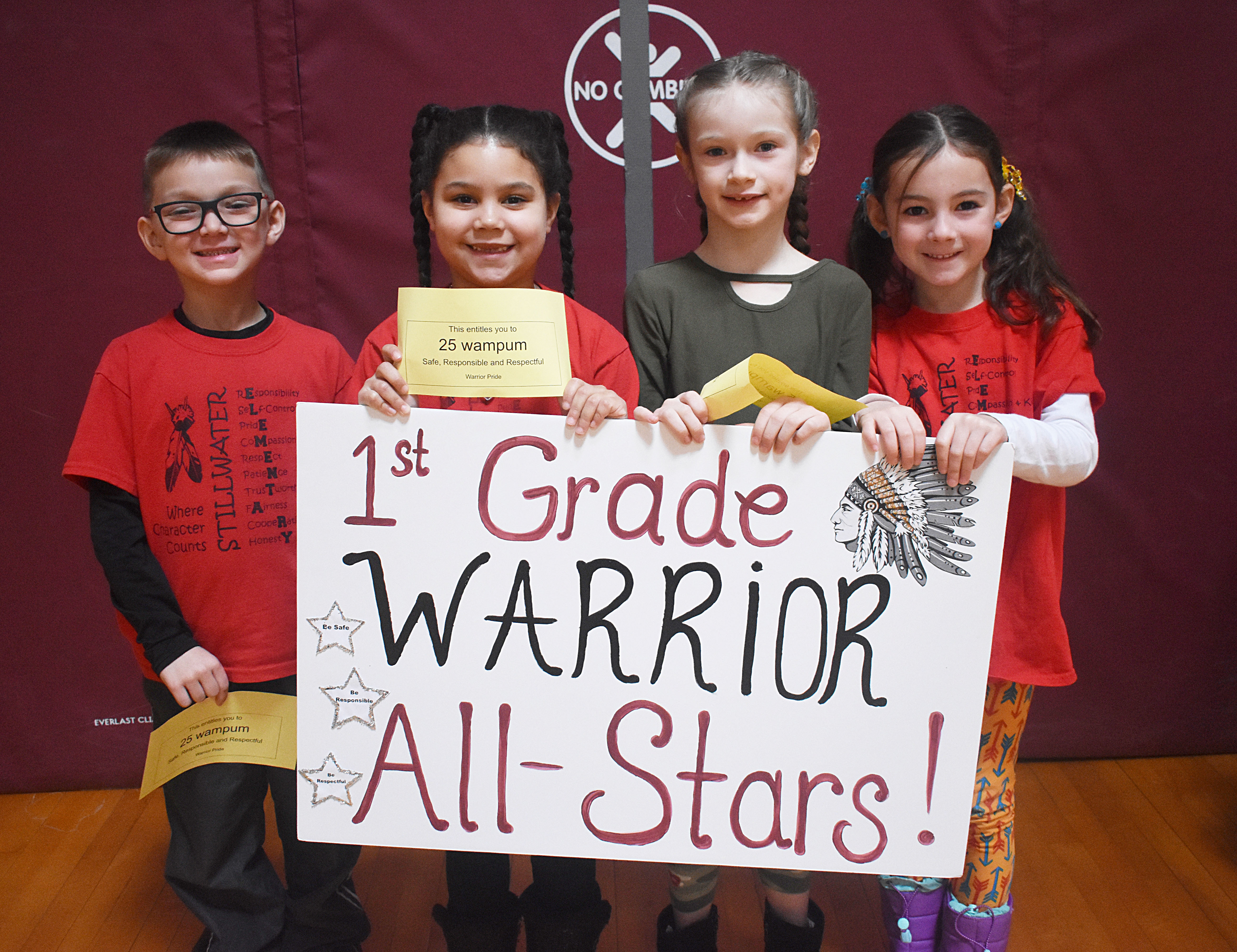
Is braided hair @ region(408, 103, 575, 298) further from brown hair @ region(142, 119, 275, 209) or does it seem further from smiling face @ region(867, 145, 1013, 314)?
smiling face @ region(867, 145, 1013, 314)

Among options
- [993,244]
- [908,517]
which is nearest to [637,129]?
[993,244]

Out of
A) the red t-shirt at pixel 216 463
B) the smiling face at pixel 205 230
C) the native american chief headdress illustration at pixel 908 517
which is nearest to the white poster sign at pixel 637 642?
the native american chief headdress illustration at pixel 908 517

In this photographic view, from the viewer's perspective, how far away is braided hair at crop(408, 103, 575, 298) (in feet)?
3.92

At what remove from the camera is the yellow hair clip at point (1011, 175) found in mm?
1320

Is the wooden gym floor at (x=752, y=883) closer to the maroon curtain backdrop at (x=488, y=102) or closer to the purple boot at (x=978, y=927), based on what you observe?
the purple boot at (x=978, y=927)

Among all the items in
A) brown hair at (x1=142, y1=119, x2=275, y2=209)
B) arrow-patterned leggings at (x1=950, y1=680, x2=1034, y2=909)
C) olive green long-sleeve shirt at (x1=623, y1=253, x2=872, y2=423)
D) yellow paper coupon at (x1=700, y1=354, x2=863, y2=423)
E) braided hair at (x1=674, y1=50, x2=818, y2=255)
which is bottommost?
arrow-patterned leggings at (x1=950, y1=680, x2=1034, y2=909)

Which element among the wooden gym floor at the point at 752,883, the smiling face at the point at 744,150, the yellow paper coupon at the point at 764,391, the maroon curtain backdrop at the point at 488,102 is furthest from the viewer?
the maroon curtain backdrop at the point at 488,102

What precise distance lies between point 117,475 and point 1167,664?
2099 millimetres

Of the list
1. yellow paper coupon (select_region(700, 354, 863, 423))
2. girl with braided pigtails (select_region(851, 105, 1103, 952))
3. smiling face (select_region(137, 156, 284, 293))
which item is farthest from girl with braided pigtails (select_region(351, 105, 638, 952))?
girl with braided pigtails (select_region(851, 105, 1103, 952))

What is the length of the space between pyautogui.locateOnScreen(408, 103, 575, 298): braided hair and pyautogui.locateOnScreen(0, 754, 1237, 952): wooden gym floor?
3.70 ft

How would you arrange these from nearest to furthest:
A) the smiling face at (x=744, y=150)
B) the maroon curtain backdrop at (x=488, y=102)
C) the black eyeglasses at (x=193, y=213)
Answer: the smiling face at (x=744, y=150), the black eyeglasses at (x=193, y=213), the maroon curtain backdrop at (x=488, y=102)

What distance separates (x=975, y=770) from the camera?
118 cm

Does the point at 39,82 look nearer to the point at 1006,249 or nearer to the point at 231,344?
the point at 231,344

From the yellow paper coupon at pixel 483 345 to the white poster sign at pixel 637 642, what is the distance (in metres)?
0.04
